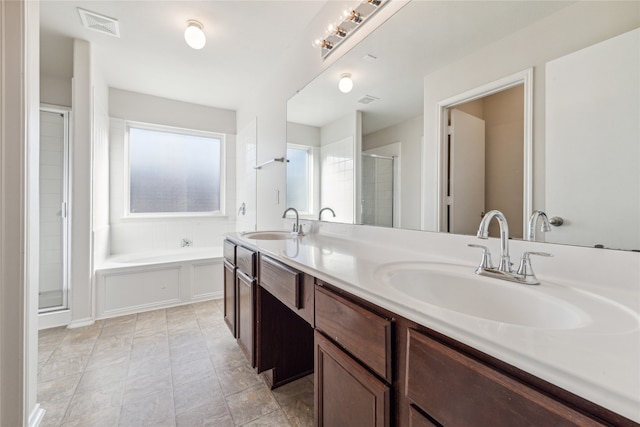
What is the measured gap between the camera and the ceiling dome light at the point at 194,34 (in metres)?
2.03

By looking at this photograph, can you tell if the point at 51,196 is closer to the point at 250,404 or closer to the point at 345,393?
the point at 250,404

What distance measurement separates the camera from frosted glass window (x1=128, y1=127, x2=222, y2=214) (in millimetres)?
3367

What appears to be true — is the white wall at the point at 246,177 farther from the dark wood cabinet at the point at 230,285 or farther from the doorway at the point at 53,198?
the doorway at the point at 53,198

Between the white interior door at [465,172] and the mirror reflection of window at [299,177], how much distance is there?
1205 mm

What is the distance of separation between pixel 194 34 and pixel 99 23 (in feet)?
2.53

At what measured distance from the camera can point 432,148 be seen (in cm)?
120

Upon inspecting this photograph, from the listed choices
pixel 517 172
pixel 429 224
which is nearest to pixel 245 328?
pixel 429 224

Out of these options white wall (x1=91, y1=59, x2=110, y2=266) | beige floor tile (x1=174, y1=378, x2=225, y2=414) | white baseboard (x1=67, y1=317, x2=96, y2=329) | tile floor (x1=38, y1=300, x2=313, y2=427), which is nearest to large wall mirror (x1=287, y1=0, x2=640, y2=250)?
tile floor (x1=38, y1=300, x2=313, y2=427)

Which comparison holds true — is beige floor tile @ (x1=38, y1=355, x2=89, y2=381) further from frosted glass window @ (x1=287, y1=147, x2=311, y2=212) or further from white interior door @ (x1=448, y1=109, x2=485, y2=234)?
white interior door @ (x1=448, y1=109, x2=485, y2=234)

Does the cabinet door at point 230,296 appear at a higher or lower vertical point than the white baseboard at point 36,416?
higher

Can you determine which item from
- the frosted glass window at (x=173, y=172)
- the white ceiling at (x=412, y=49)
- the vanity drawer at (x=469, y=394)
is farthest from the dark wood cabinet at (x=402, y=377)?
the frosted glass window at (x=173, y=172)

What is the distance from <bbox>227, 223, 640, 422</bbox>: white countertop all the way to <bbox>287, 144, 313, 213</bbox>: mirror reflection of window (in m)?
0.86

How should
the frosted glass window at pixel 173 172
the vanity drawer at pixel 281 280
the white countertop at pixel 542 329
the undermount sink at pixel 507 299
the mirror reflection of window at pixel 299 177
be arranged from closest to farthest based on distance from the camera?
the white countertop at pixel 542 329, the undermount sink at pixel 507 299, the vanity drawer at pixel 281 280, the mirror reflection of window at pixel 299 177, the frosted glass window at pixel 173 172

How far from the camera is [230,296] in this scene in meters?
1.97
